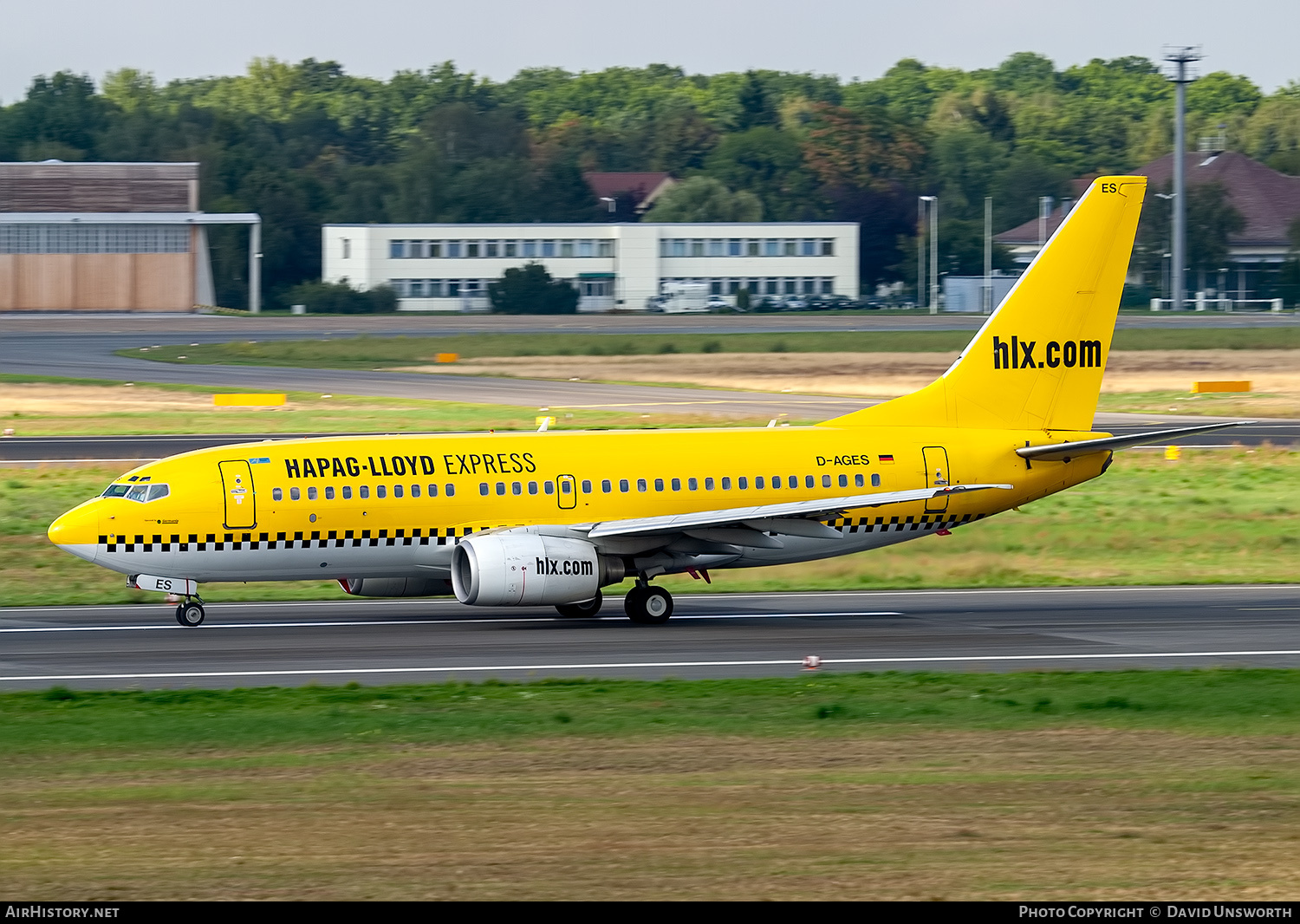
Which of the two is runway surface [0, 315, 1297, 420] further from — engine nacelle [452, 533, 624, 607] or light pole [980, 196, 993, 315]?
engine nacelle [452, 533, 624, 607]

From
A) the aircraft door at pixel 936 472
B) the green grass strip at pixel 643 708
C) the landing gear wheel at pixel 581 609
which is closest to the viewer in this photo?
the green grass strip at pixel 643 708

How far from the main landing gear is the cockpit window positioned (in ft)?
6.69

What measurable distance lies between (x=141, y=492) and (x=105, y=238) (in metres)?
119

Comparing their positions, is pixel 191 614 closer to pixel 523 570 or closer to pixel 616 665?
pixel 523 570

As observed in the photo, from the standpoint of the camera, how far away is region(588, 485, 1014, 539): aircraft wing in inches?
1249

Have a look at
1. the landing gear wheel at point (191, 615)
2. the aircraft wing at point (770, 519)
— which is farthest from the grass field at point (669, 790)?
the landing gear wheel at point (191, 615)

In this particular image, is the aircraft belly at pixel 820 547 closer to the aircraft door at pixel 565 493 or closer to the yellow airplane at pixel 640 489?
the yellow airplane at pixel 640 489

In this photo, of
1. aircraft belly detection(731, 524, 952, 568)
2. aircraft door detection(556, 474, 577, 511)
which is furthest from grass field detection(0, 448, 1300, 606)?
aircraft door detection(556, 474, 577, 511)

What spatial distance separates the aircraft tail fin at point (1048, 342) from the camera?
116ft

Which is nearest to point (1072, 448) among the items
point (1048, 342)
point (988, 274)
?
point (1048, 342)

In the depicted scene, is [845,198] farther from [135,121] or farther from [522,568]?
[522,568]

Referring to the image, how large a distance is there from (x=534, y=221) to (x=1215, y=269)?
65.1 meters

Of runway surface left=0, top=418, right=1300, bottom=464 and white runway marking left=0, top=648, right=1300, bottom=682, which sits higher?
runway surface left=0, top=418, right=1300, bottom=464

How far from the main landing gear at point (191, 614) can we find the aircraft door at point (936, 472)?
13.7 meters
